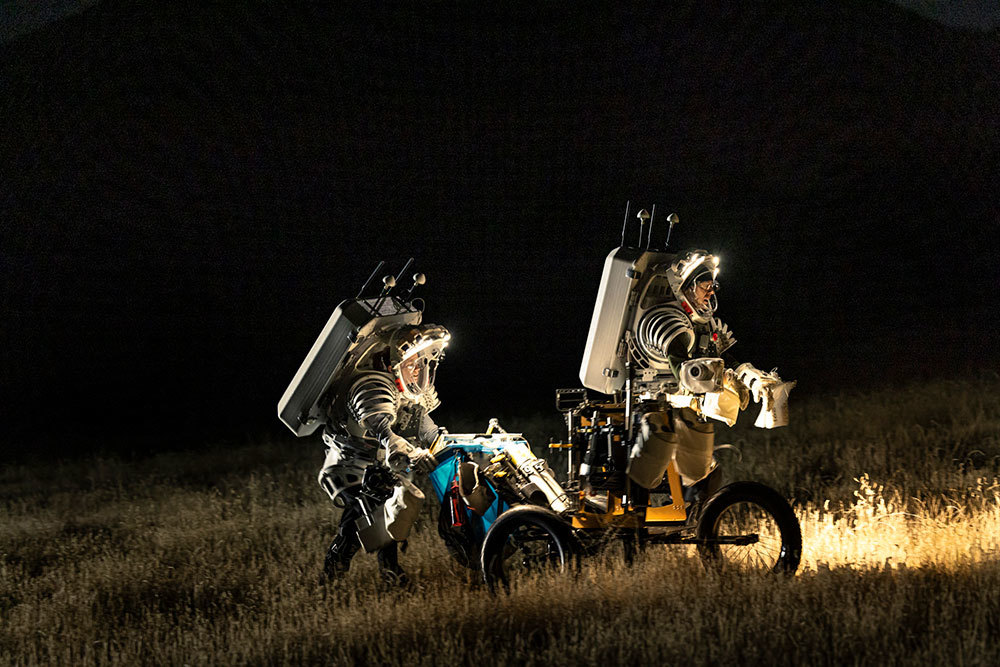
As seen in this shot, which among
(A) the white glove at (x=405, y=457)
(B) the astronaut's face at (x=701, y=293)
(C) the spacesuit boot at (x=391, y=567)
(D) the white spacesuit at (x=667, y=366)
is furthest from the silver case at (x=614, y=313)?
(C) the spacesuit boot at (x=391, y=567)

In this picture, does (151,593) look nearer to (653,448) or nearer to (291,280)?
(653,448)

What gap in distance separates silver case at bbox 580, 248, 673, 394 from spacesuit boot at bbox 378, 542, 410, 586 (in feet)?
5.57

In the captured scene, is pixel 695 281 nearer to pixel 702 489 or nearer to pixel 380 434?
pixel 702 489

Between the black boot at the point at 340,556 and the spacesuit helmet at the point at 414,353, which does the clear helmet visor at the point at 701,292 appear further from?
the black boot at the point at 340,556

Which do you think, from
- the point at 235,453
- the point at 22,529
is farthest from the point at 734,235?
the point at 22,529

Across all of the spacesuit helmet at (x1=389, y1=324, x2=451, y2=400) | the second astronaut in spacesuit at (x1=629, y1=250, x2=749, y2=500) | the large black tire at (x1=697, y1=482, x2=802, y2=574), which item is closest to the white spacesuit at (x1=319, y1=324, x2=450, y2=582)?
the spacesuit helmet at (x1=389, y1=324, x2=451, y2=400)

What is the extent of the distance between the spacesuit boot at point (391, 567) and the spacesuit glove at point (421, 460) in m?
0.72

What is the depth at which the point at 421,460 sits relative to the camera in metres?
7.21

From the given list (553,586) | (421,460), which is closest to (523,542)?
(553,586)

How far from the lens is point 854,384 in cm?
1585

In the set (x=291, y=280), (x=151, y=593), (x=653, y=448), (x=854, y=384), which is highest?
(x=291, y=280)

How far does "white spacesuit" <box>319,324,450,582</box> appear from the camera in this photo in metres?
7.40

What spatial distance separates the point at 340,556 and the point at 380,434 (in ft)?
3.53

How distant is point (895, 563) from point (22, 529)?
8.12 m
